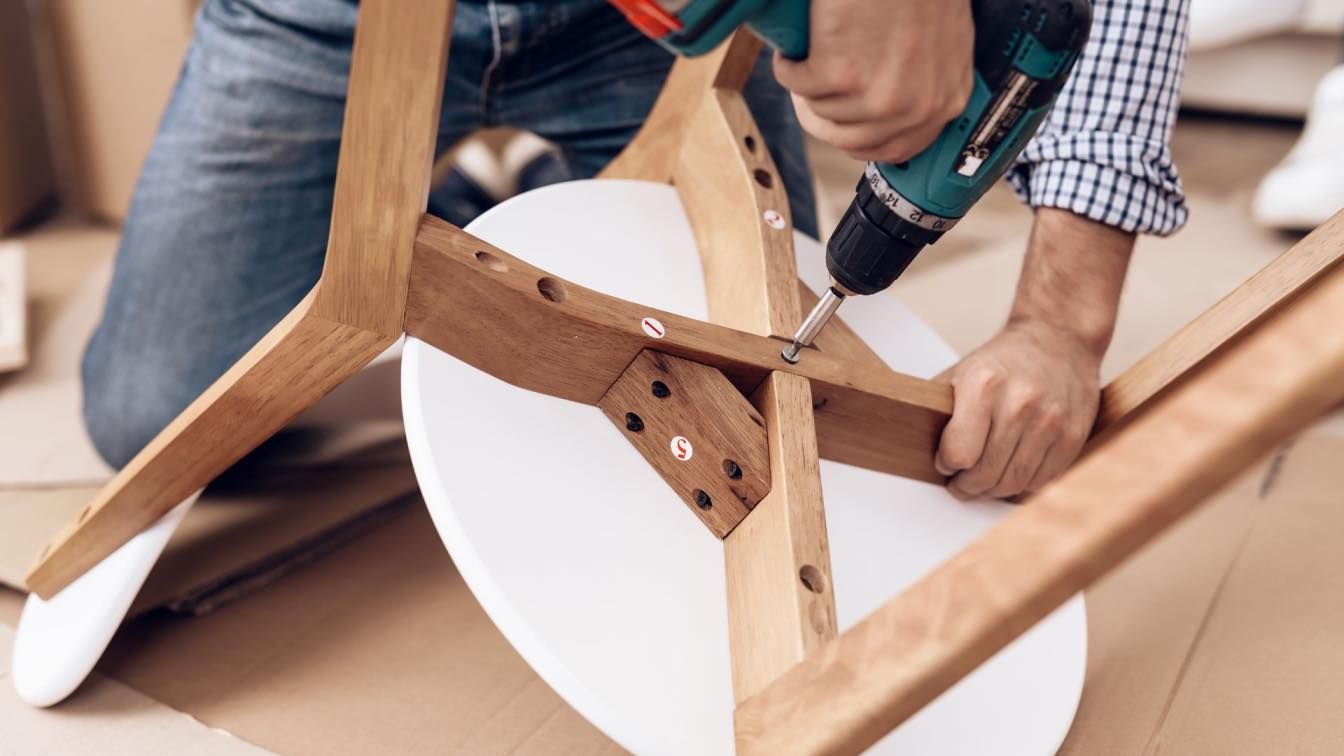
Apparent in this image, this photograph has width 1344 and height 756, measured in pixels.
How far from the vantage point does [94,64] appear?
70.8 inches

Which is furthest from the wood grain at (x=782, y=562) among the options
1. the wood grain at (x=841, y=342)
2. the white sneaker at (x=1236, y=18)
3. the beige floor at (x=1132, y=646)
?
the white sneaker at (x=1236, y=18)

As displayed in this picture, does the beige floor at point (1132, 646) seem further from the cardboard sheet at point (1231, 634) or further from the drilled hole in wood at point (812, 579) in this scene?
the drilled hole in wood at point (812, 579)

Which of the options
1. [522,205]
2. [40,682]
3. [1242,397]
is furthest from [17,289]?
[1242,397]

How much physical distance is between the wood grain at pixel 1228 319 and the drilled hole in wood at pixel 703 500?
0.31 meters

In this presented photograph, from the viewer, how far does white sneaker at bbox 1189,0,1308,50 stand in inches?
83.5

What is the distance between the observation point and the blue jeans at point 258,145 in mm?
1105

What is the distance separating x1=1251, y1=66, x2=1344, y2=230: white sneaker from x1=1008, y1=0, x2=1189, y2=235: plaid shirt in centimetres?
104

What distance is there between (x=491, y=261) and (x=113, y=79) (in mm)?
1469

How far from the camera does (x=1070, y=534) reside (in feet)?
1.43

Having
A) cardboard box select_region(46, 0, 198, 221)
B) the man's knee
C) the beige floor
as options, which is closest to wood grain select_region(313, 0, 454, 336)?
the beige floor

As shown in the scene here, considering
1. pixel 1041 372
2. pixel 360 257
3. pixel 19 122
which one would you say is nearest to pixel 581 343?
pixel 360 257

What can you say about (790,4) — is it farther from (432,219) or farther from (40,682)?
(40,682)

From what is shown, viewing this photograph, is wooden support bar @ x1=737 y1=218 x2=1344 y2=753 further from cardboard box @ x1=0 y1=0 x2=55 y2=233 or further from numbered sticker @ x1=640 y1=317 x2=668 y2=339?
cardboard box @ x1=0 y1=0 x2=55 y2=233

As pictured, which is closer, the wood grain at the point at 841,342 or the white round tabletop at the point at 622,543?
the white round tabletop at the point at 622,543
